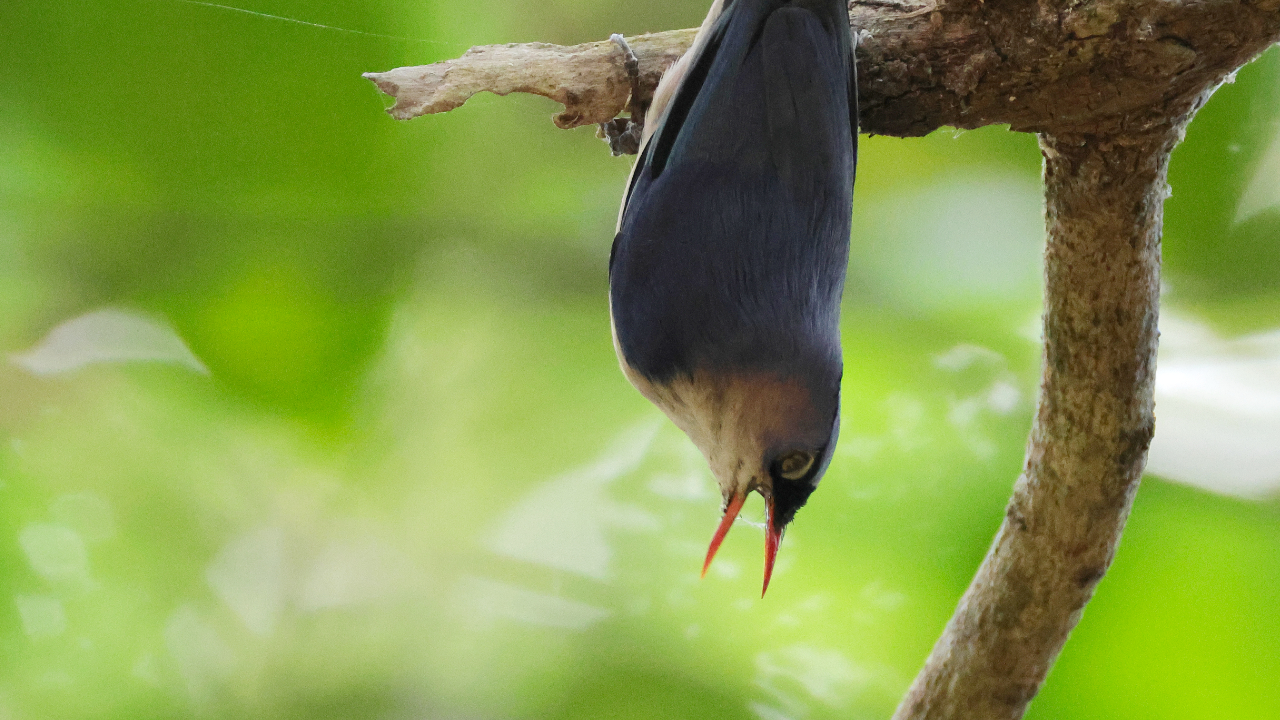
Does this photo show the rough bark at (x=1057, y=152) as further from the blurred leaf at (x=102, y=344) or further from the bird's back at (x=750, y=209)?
the blurred leaf at (x=102, y=344)

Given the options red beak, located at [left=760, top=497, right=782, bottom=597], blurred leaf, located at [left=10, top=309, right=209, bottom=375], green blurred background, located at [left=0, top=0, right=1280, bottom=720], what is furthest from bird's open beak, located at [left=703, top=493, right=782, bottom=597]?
blurred leaf, located at [left=10, top=309, right=209, bottom=375]

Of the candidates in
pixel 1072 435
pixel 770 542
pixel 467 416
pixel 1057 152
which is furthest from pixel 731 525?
pixel 467 416

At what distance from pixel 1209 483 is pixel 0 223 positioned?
2.25m

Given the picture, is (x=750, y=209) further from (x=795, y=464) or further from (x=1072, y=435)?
(x=1072, y=435)

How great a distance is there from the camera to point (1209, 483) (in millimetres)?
1771

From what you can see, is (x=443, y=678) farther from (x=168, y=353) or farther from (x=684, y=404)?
(x=684, y=404)

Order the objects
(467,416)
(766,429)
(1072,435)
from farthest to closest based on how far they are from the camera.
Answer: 1. (467,416)
2. (1072,435)
3. (766,429)

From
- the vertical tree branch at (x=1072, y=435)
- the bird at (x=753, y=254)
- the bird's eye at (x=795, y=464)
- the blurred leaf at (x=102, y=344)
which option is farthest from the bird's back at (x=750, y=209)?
the blurred leaf at (x=102, y=344)

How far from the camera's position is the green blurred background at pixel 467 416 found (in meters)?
1.58

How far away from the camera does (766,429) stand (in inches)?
42.0

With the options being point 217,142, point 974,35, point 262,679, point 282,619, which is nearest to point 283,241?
point 217,142

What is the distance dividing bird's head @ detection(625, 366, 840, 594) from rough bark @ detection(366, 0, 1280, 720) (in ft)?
1.23

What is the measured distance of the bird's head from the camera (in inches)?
41.8

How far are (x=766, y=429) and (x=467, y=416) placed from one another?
0.88 m
